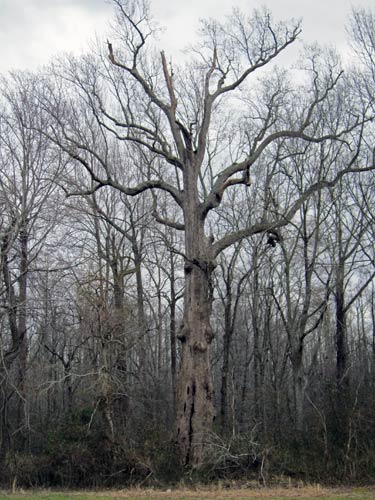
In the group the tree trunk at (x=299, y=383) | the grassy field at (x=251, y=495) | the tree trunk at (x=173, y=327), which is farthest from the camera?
the tree trunk at (x=173, y=327)

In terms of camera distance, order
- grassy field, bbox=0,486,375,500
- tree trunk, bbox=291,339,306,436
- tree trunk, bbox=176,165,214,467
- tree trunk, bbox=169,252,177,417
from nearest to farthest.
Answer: grassy field, bbox=0,486,375,500
tree trunk, bbox=176,165,214,467
tree trunk, bbox=291,339,306,436
tree trunk, bbox=169,252,177,417

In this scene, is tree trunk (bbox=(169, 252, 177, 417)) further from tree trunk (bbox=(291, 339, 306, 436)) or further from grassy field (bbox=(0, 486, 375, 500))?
grassy field (bbox=(0, 486, 375, 500))

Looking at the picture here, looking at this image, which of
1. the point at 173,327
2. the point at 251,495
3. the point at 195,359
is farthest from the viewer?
the point at 173,327

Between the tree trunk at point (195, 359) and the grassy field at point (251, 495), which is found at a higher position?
the tree trunk at point (195, 359)

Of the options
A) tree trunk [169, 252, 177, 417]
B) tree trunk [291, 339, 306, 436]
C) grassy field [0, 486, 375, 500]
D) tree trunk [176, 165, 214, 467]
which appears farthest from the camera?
tree trunk [169, 252, 177, 417]

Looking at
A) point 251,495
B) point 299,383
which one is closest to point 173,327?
point 299,383

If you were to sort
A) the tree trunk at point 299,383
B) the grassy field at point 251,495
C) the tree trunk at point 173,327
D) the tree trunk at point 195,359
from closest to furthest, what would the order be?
the grassy field at point 251,495, the tree trunk at point 195,359, the tree trunk at point 299,383, the tree trunk at point 173,327

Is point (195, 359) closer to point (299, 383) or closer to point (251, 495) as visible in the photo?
point (251, 495)

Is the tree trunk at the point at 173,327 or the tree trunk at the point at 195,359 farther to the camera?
the tree trunk at the point at 173,327

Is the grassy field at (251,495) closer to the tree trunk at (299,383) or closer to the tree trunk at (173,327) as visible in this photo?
the tree trunk at (299,383)

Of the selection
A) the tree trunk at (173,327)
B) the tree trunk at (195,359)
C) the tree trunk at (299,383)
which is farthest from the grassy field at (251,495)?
the tree trunk at (173,327)

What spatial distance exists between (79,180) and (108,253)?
4.82 metres

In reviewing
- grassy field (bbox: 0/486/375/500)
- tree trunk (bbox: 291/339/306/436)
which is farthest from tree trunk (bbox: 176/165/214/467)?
tree trunk (bbox: 291/339/306/436)

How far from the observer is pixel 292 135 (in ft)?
66.0
